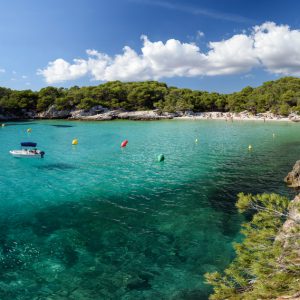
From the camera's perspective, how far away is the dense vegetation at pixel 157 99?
12348 centimetres

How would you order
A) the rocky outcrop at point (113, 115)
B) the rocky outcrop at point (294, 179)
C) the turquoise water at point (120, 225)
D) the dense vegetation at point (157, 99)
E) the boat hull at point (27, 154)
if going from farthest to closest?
the rocky outcrop at point (113, 115) < the dense vegetation at point (157, 99) < the boat hull at point (27, 154) < the rocky outcrop at point (294, 179) < the turquoise water at point (120, 225)

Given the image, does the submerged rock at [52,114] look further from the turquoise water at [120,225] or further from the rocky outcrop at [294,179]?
the rocky outcrop at [294,179]

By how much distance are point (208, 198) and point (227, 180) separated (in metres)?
6.04

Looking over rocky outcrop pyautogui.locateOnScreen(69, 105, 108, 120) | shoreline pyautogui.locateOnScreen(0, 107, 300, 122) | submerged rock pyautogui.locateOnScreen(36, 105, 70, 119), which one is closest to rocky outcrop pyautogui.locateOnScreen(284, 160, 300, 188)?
shoreline pyautogui.locateOnScreen(0, 107, 300, 122)

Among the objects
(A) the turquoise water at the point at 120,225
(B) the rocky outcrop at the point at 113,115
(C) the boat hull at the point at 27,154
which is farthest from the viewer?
(B) the rocky outcrop at the point at 113,115

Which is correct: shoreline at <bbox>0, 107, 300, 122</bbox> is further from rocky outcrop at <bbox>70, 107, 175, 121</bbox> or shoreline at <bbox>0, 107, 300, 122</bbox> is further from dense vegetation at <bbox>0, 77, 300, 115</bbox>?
dense vegetation at <bbox>0, 77, 300, 115</bbox>

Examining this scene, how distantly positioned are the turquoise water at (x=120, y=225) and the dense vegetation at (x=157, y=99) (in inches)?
3925

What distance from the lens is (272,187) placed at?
968 inches

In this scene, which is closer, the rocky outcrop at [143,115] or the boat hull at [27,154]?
the boat hull at [27,154]

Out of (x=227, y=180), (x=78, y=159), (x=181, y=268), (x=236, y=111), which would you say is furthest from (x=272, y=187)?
(x=236, y=111)

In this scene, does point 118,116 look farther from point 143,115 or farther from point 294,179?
point 294,179

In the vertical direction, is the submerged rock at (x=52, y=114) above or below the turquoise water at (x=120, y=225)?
above

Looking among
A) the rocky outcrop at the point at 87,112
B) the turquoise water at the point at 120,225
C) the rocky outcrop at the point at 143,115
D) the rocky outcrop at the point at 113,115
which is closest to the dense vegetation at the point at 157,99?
the rocky outcrop at the point at 87,112

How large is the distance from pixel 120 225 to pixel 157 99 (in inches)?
5385
